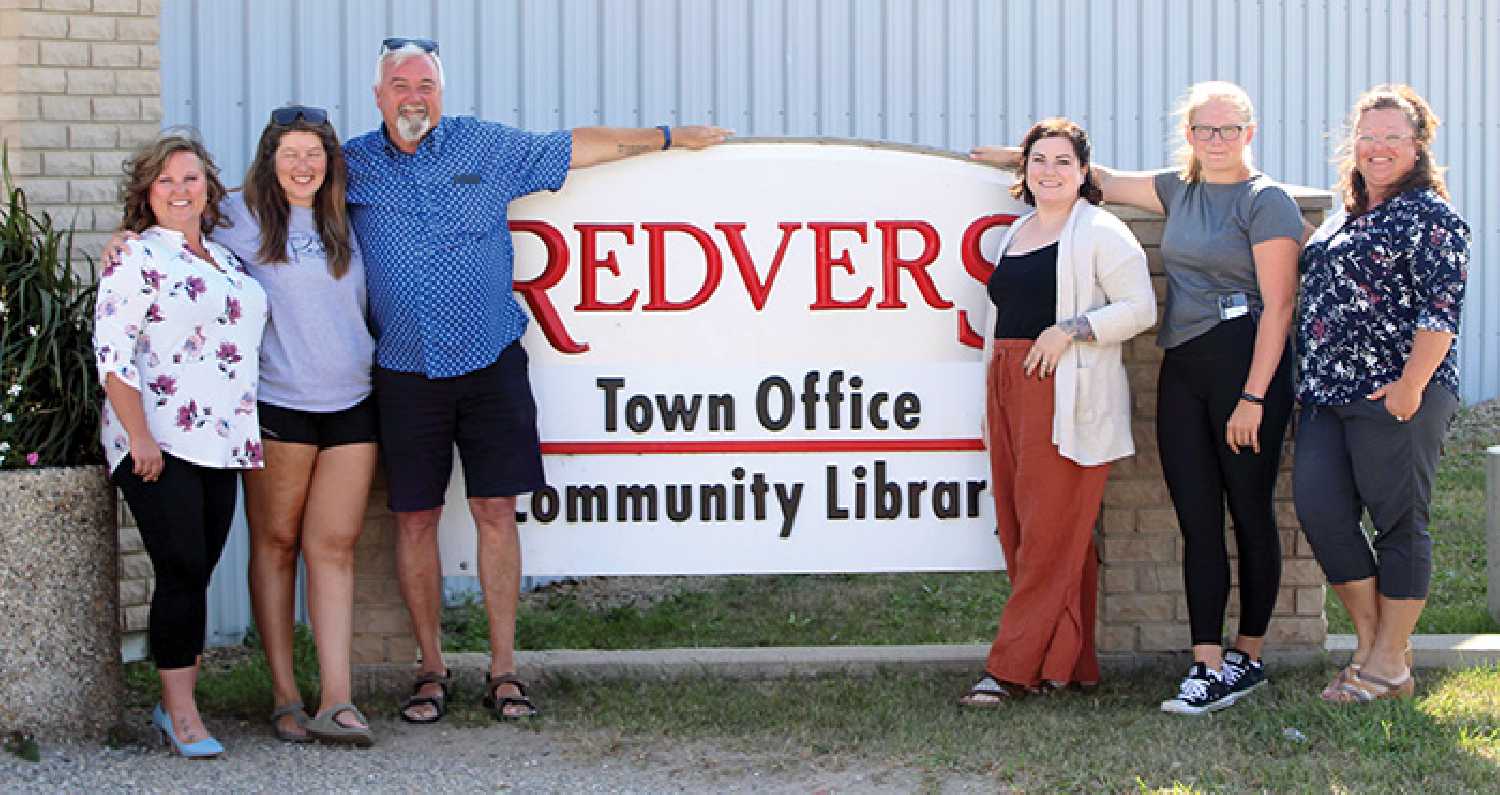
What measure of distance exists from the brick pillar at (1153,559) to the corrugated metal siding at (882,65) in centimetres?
322

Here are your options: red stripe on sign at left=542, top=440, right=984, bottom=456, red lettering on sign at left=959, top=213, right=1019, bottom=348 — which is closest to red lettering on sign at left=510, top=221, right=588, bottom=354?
red stripe on sign at left=542, top=440, right=984, bottom=456

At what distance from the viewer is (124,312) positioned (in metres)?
4.62

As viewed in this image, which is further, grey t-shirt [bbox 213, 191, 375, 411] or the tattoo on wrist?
the tattoo on wrist

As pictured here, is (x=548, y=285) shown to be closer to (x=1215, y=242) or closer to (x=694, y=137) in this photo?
(x=694, y=137)

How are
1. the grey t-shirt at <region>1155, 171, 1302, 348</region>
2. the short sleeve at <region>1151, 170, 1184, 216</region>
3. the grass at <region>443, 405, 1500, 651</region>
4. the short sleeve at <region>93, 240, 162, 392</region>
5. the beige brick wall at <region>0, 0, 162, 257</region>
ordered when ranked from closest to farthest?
1. the short sleeve at <region>93, 240, 162, 392</region>
2. the grey t-shirt at <region>1155, 171, 1302, 348</region>
3. the short sleeve at <region>1151, 170, 1184, 216</region>
4. the beige brick wall at <region>0, 0, 162, 257</region>
5. the grass at <region>443, 405, 1500, 651</region>

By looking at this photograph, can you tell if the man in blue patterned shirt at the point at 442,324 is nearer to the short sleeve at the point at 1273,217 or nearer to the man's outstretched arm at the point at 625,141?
the man's outstretched arm at the point at 625,141

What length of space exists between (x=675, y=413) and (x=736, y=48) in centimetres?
326

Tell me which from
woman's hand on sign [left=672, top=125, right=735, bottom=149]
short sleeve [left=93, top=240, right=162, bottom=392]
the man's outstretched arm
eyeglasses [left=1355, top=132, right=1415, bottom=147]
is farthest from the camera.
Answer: woman's hand on sign [left=672, top=125, right=735, bottom=149]

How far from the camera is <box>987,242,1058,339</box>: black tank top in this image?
17.3ft

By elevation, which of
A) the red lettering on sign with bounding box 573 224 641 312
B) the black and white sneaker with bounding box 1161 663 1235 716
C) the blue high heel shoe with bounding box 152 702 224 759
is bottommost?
the blue high heel shoe with bounding box 152 702 224 759

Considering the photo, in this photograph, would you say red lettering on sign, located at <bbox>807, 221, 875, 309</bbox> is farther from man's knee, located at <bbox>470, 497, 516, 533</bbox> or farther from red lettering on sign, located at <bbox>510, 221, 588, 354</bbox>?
man's knee, located at <bbox>470, 497, 516, 533</bbox>

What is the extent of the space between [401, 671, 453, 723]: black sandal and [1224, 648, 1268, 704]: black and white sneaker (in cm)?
250

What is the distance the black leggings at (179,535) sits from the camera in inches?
187

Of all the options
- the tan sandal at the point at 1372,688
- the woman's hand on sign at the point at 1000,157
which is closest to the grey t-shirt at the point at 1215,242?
the woman's hand on sign at the point at 1000,157
